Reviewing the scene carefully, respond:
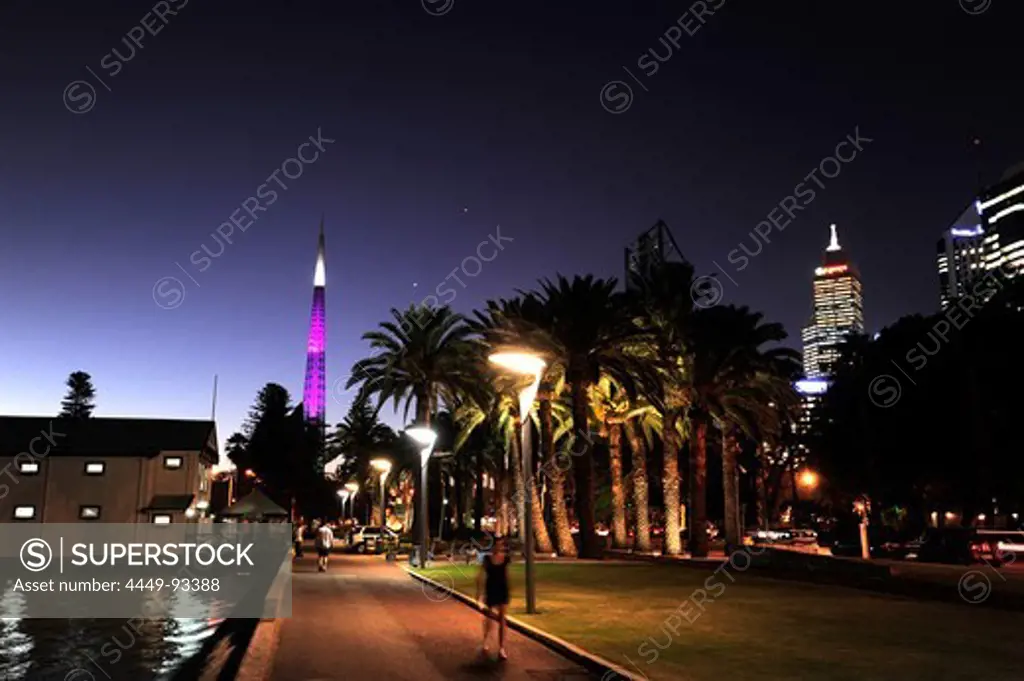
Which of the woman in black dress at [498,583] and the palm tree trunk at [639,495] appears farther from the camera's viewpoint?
the palm tree trunk at [639,495]

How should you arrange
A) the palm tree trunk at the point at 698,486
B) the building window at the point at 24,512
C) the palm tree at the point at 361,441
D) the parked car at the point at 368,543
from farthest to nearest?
the palm tree at the point at 361,441
the parked car at the point at 368,543
the building window at the point at 24,512
the palm tree trunk at the point at 698,486

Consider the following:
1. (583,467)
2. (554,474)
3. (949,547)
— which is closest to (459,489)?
(554,474)

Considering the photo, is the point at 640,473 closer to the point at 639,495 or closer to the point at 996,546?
the point at 639,495

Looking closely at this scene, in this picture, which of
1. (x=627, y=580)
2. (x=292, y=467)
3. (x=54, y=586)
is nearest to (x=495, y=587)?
(x=627, y=580)

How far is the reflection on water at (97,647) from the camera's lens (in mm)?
12875

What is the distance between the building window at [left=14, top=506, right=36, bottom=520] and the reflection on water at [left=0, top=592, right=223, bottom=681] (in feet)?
125

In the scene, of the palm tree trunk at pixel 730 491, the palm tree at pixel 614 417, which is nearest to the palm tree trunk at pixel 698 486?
the palm tree at pixel 614 417

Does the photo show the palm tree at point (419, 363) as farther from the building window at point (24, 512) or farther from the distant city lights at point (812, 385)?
the distant city lights at point (812, 385)

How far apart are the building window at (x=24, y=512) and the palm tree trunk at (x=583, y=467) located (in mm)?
35012

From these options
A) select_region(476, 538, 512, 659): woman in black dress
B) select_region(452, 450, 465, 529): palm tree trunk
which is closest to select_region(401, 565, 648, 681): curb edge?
select_region(476, 538, 512, 659): woman in black dress

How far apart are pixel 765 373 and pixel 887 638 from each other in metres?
26.6

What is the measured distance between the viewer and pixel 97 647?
1545 centimetres

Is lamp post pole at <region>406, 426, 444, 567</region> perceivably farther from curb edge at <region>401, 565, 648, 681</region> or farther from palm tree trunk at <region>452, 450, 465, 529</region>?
palm tree trunk at <region>452, 450, 465, 529</region>

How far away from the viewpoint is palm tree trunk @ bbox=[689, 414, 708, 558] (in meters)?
39.1
